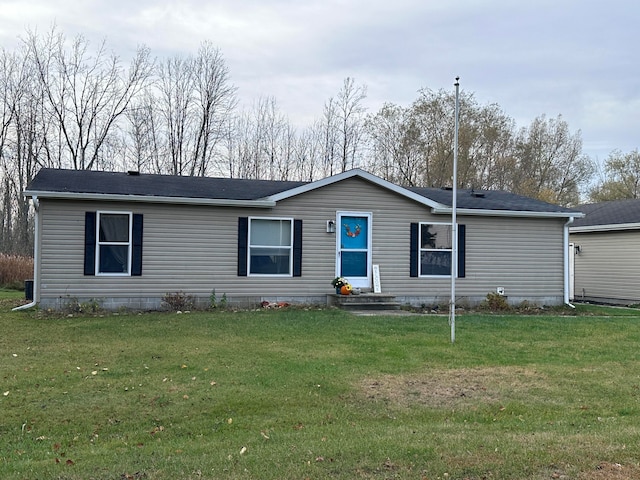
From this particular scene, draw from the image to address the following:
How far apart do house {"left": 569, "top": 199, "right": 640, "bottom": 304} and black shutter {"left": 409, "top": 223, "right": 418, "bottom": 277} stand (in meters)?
7.67

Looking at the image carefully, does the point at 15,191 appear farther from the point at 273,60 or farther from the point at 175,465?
the point at 175,465

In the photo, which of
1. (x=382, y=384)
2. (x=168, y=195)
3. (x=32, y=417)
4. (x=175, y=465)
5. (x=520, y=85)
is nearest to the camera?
(x=175, y=465)

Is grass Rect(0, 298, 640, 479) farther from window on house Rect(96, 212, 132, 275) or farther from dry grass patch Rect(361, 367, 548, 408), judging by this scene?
window on house Rect(96, 212, 132, 275)

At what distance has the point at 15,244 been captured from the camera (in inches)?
1179

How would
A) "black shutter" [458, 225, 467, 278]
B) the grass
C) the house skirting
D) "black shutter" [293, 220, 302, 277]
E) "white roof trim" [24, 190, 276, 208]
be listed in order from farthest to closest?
"black shutter" [458, 225, 467, 278], "black shutter" [293, 220, 302, 277], the house skirting, "white roof trim" [24, 190, 276, 208], the grass

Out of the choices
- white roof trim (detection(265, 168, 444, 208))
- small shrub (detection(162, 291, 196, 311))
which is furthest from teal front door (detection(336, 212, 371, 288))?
small shrub (detection(162, 291, 196, 311))

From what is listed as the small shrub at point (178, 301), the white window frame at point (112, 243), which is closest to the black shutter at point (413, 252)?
the small shrub at point (178, 301)

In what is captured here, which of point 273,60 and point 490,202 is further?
point 273,60

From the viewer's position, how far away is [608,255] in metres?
19.3

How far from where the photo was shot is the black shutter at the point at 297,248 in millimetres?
14211

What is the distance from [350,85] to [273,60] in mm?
9992

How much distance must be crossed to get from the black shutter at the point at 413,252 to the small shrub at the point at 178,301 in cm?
537

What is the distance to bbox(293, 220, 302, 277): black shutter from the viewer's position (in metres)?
14.2

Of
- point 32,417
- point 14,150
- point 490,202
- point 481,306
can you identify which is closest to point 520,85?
point 490,202
